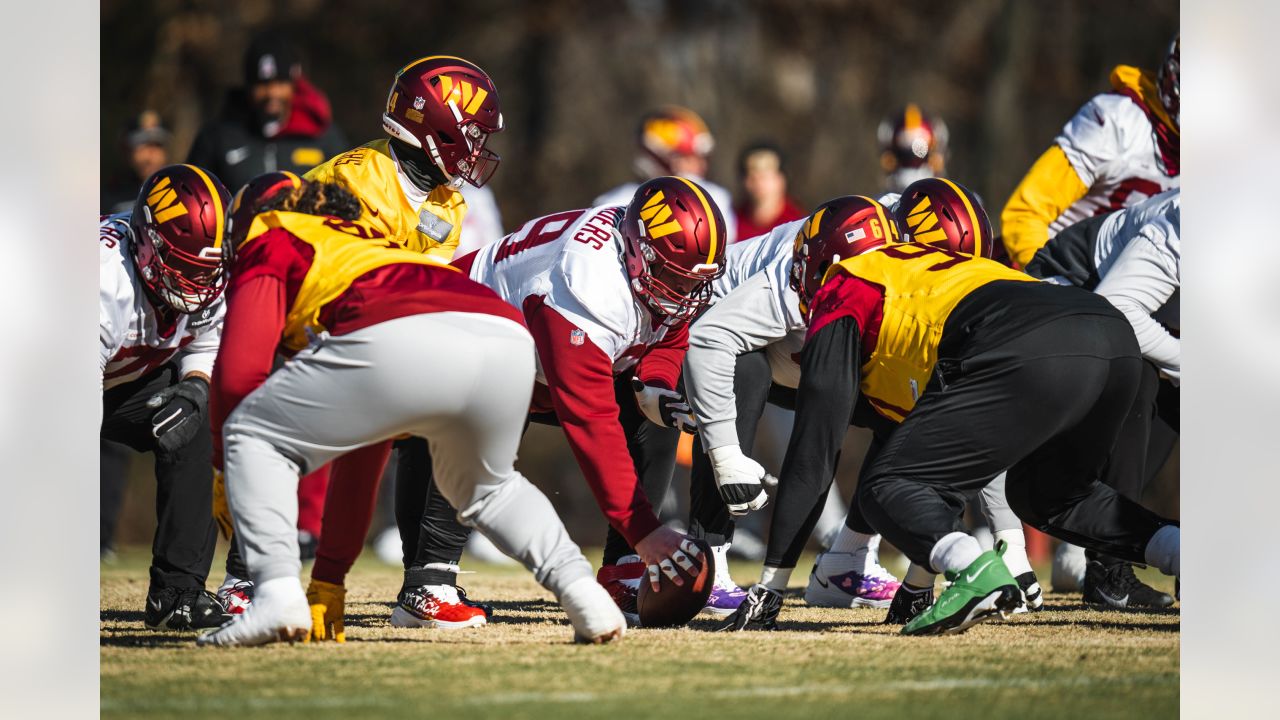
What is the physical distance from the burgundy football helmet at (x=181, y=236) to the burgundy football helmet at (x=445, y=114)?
2.17ft

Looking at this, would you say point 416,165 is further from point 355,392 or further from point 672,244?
point 355,392

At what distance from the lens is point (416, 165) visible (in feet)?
17.3

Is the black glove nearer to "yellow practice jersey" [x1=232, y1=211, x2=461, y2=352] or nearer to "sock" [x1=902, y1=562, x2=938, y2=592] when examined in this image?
"yellow practice jersey" [x1=232, y1=211, x2=461, y2=352]

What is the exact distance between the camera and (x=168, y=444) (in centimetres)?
520

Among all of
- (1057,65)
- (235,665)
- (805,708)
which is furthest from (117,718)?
(1057,65)

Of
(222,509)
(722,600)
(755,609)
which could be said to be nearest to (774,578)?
(755,609)

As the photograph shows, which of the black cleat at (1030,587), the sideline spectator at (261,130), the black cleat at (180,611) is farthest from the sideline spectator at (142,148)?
the black cleat at (1030,587)

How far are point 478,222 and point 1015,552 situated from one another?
13.4ft

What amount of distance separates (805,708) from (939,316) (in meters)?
→ 1.63

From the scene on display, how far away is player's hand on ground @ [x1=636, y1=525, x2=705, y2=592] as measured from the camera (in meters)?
4.83

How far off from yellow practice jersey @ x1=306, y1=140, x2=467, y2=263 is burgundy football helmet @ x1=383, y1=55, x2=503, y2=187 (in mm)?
113

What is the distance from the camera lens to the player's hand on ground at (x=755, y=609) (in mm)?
4898

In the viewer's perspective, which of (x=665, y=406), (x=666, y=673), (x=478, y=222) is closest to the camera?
(x=666, y=673)
